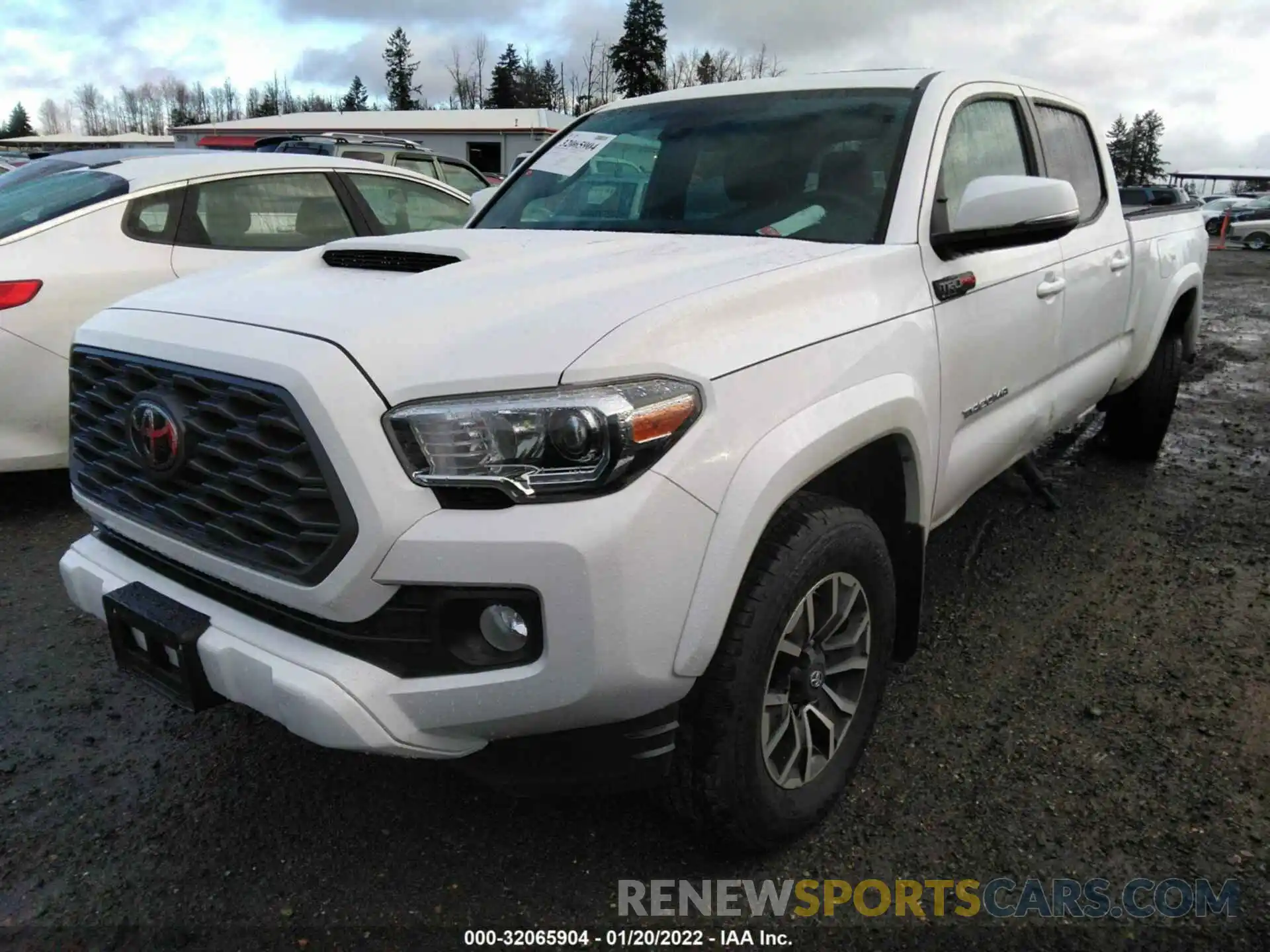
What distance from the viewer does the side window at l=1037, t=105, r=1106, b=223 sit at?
3707 mm

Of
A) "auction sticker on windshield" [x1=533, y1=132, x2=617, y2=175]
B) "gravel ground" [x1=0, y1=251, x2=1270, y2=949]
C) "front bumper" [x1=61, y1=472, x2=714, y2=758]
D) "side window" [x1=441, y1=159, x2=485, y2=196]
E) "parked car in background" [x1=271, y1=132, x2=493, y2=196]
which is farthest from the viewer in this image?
"side window" [x1=441, y1=159, x2=485, y2=196]

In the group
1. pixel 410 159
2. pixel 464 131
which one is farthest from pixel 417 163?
pixel 464 131

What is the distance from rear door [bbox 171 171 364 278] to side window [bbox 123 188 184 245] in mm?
44

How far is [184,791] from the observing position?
248cm

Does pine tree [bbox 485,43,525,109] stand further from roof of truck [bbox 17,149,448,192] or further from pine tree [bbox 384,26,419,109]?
roof of truck [bbox 17,149,448,192]

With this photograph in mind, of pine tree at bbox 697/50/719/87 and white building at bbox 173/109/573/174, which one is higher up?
pine tree at bbox 697/50/719/87

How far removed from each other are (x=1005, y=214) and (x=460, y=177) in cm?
1138

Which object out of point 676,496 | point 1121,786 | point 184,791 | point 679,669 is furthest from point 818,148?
point 184,791

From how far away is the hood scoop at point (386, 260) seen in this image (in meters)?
2.32

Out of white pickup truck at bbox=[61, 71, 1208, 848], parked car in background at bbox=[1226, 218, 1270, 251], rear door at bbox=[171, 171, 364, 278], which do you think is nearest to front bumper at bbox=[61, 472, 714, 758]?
white pickup truck at bbox=[61, 71, 1208, 848]

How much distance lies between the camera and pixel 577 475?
1.66m

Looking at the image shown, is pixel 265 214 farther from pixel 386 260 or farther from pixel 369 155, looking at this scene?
pixel 369 155

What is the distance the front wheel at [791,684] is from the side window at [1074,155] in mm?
2227

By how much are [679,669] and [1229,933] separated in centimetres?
137
